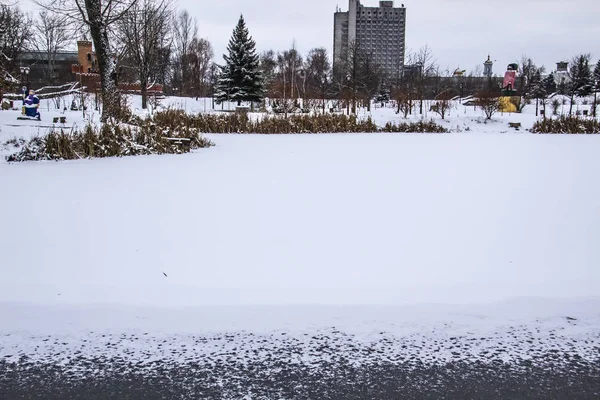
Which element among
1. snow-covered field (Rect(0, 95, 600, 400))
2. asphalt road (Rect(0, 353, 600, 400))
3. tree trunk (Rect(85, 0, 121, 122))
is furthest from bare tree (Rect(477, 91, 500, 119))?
asphalt road (Rect(0, 353, 600, 400))

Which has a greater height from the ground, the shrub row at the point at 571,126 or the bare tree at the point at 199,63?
the bare tree at the point at 199,63

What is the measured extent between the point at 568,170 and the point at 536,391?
8.22m

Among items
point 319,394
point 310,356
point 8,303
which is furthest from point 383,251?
point 8,303

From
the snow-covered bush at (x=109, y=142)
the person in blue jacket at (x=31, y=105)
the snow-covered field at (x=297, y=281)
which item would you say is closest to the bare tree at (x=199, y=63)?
the person in blue jacket at (x=31, y=105)

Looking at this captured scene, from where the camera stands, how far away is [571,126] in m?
22.2

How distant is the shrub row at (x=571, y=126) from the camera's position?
21984 millimetres

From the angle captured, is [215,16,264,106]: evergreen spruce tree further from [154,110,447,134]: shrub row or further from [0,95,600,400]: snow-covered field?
[0,95,600,400]: snow-covered field

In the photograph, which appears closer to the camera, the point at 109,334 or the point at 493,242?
the point at 109,334

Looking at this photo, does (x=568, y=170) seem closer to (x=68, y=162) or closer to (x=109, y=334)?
(x=109, y=334)

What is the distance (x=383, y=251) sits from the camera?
429 centimetres

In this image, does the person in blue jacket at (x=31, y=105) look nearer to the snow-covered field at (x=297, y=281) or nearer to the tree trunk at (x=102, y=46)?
the tree trunk at (x=102, y=46)

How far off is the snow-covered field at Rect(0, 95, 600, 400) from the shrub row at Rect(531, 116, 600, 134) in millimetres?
17081

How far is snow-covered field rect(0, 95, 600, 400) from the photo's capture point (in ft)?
8.30

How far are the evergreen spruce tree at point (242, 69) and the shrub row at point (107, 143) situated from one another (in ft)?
88.0
